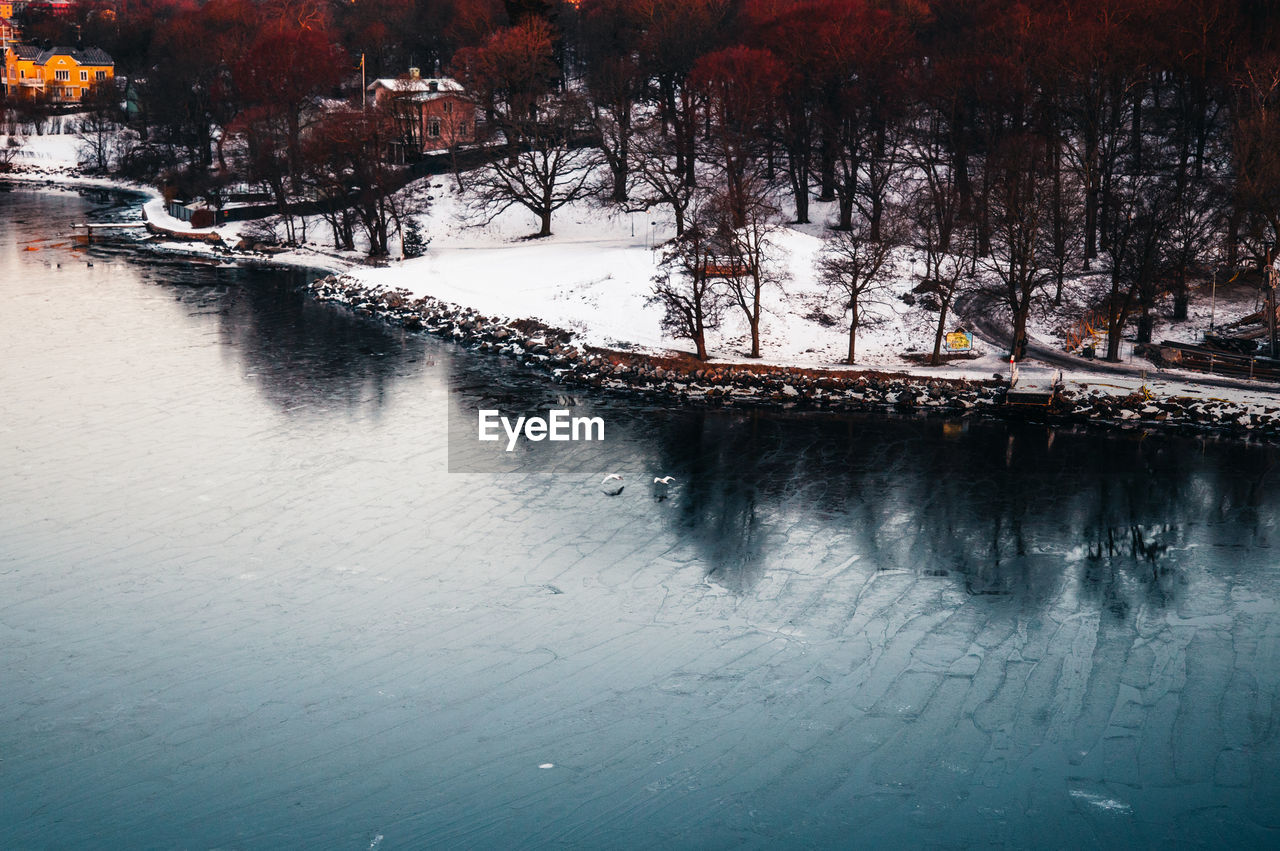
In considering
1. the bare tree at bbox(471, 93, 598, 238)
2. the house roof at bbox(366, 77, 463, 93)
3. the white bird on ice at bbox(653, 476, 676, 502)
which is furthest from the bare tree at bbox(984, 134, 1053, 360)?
the house roof at bbox(366, 77, 463, 93)

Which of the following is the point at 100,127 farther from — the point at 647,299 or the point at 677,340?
the point at 677,340

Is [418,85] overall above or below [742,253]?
above

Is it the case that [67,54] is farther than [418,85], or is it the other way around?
[67,54]

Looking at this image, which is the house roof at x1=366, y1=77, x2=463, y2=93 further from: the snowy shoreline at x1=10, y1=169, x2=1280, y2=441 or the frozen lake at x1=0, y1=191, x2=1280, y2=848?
the frozen lake at x1=0, y1=191, x2=1280, y2=848

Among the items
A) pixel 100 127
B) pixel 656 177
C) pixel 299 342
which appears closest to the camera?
pixel 299 342

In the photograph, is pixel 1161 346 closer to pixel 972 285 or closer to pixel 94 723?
pixel 972 285

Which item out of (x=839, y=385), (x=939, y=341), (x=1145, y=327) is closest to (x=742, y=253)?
(x=839, y=385)

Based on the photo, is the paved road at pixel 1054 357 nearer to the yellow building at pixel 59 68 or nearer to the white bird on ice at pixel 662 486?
the white bird on ice at pixel 662 486
